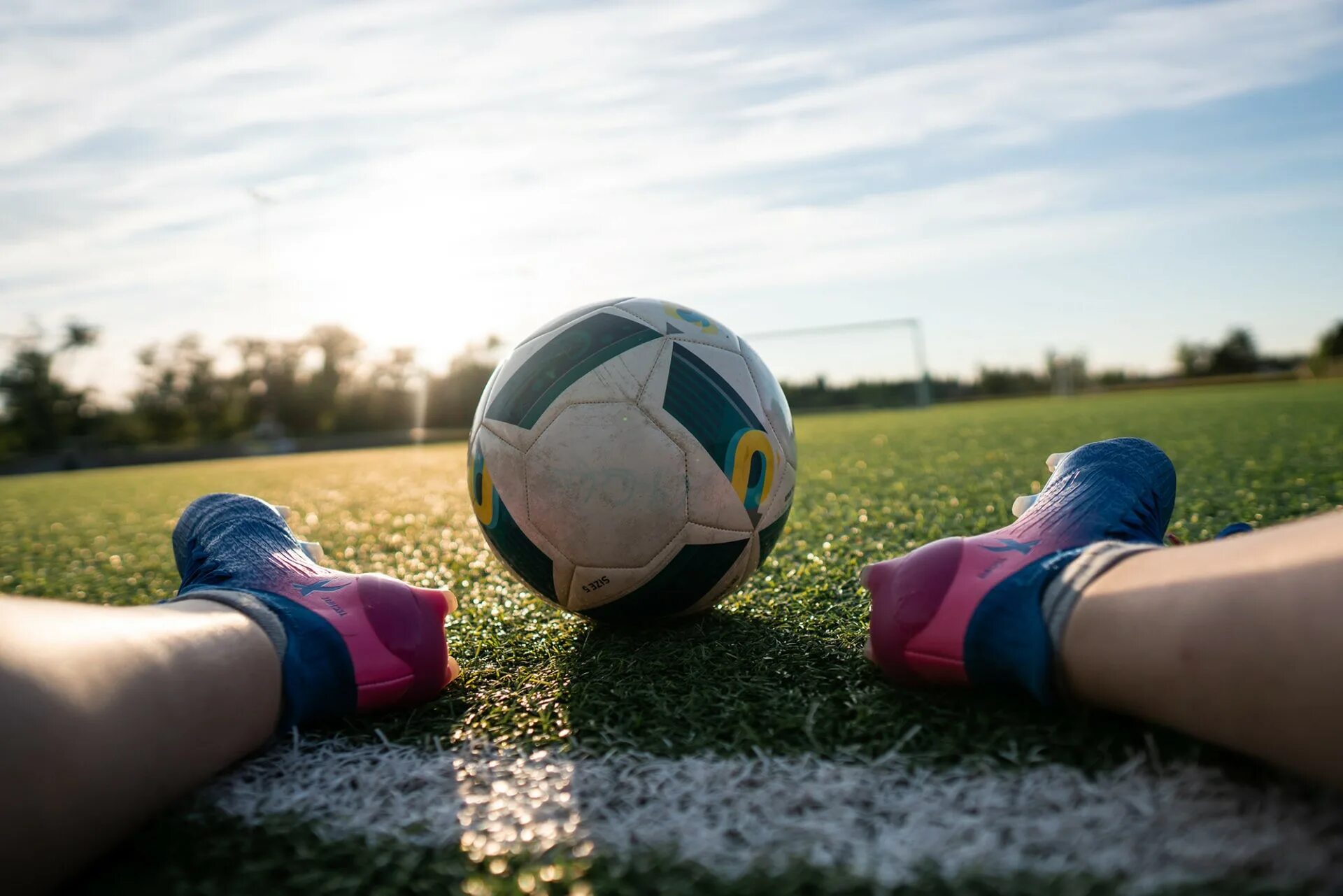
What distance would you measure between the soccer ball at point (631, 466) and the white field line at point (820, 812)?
0.53 metres

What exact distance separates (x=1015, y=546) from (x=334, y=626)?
114cm

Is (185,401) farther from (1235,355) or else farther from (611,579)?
(1235,355)

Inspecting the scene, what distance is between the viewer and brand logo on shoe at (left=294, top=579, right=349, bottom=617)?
5.08 ft

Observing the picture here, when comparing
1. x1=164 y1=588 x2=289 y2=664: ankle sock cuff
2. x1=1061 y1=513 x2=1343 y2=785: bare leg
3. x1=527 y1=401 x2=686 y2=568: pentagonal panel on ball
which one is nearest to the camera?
x1=1061 y1=513 x2=1343 y2=785: bare leg

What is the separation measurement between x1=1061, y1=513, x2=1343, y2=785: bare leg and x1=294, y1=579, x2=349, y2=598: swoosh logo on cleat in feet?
3.97

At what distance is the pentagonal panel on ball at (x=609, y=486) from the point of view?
1808 mm

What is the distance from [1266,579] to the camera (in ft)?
3.40

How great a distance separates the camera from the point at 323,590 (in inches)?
63.4

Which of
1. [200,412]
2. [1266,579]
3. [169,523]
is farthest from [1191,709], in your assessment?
[200,412]

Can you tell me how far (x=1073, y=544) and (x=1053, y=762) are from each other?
419mm

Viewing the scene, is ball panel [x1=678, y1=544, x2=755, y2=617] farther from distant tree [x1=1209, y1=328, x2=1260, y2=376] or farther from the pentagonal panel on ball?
distant tree [x1=1209, y1=328, x2=1260, y2=376]

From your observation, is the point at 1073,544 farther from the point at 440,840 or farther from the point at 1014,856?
the point at 440,840

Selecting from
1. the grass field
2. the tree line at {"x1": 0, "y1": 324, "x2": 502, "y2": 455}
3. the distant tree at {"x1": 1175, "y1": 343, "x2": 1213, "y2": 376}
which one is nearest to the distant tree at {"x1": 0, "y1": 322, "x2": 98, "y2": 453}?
the tree line at {"x1": 0, "y1": 324, "x2": 502, "y2": 455}

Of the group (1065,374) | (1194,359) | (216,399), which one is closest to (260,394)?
(216,399)
